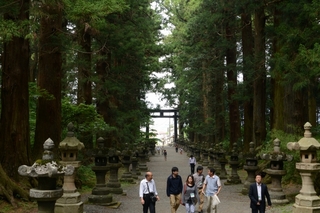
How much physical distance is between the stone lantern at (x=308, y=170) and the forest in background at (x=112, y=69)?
210 cm

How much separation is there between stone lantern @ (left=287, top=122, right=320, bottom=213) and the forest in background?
2.10 m

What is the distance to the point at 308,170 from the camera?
9078 millimetres

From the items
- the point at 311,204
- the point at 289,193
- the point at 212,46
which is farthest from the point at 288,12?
the point at 212,46

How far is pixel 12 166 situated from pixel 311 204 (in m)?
7.42

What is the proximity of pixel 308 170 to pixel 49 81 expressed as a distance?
27.5 feet

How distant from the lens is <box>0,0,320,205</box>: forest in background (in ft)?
34.7

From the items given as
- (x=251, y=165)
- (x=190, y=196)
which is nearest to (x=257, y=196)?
(x=190, y=196)

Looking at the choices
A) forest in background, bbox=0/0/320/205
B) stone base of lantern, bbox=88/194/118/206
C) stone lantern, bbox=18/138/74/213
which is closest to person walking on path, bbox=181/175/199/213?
stone lantern, bbox=18/138/74/213

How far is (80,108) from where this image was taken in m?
16.2

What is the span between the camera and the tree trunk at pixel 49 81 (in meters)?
12.8

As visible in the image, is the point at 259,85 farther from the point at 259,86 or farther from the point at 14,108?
the point at 14,108

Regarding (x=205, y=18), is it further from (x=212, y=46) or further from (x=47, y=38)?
(x=47, y=38)

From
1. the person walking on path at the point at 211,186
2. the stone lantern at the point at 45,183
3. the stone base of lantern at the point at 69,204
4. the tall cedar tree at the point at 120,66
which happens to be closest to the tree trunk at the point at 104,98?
the tall cedar tree at the point at 120,66

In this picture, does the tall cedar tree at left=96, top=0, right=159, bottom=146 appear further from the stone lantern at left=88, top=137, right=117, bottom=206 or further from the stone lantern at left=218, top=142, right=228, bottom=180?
the stone lantern at left=88, top=137, right=117, bottom=206
